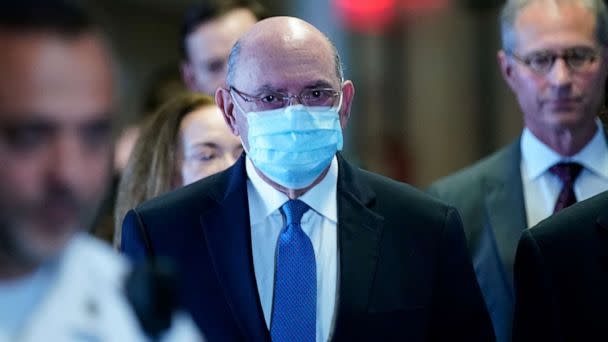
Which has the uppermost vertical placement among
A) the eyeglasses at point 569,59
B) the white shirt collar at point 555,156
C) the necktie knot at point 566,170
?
the eyeglasses at point 569,59

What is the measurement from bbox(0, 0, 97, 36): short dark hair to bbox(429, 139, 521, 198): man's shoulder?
2.27 m

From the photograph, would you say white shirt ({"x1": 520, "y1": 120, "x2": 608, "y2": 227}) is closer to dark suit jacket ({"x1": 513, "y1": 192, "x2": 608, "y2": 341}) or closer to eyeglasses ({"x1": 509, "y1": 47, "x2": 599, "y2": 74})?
eyeglasses ({"x1": 509, "y1": 47, "x2": 599, "y2": 74})

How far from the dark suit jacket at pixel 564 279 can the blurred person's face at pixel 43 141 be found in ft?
5.17

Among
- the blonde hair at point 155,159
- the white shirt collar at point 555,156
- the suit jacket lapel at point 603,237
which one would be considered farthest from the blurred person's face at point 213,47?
the suit jacket lapel at point 603,237

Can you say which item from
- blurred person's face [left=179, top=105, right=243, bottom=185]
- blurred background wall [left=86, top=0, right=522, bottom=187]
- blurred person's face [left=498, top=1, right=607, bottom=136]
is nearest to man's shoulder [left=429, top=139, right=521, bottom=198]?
blurred person's face [left=498, top=1, right=607, bottom=136]

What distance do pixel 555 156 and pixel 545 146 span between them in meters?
0.06

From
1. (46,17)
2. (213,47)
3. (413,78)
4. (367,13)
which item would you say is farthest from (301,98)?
(413,78)

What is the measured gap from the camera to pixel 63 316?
122cm

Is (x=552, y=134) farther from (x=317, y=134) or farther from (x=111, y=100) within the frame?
(x=111, y=100)

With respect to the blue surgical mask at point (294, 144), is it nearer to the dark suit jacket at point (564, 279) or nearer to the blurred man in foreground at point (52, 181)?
the dark suit jacket at point (564, 279)

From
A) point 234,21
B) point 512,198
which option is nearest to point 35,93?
point 512,198

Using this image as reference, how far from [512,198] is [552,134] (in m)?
0.25

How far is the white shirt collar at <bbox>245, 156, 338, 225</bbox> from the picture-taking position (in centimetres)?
260

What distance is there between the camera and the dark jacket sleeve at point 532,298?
8.55 feet
